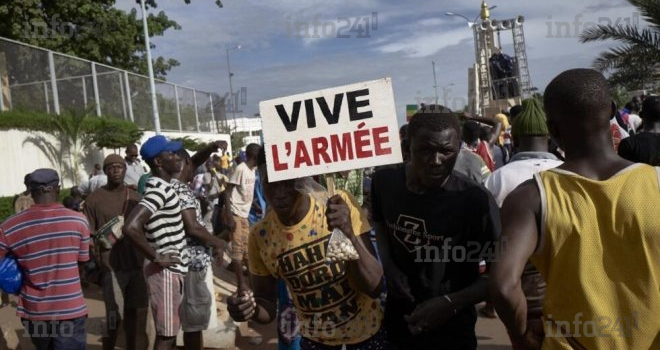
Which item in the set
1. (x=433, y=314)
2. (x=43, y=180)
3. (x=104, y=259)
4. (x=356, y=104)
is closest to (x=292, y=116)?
(x=356, y=104)

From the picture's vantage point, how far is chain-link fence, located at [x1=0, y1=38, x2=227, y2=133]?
53.0 feet

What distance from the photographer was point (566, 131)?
183cm

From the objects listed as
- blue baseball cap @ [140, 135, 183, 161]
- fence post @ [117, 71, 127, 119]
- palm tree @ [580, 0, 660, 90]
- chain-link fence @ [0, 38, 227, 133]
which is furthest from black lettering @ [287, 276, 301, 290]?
fence post @ [117, 71, 127, 119]

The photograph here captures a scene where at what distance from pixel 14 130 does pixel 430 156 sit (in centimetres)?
1545

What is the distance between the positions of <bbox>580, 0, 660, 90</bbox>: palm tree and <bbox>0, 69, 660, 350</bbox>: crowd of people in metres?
7.28

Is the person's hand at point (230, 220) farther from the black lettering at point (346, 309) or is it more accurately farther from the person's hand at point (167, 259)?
the black lettering at point (346, 309)

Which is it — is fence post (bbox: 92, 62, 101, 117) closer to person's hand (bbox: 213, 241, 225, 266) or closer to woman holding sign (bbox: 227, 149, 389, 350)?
person's hand (bbox: 213, 241, 225, 266)

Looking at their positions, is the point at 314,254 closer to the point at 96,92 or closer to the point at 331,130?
the point at 331,130

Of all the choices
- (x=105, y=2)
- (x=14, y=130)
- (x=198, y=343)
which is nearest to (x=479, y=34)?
(x=105, y=2)

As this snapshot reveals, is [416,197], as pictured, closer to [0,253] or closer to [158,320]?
[158,320]

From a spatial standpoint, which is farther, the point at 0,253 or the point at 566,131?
the point at 0,253

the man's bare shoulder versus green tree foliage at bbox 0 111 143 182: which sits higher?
green tree foliage at bbox 0 111 143 182

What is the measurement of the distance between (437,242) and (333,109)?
0.68 meters

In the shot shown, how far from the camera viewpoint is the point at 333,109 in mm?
2395
